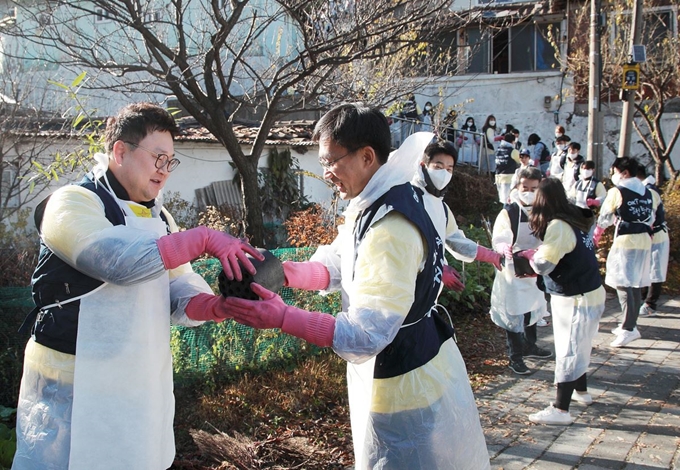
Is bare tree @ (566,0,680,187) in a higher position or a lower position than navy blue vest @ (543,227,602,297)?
higher

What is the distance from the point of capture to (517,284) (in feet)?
22.6

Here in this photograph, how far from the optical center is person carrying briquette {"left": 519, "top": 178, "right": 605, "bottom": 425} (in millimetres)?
5156

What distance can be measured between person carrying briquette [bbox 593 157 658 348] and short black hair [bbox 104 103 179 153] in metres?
6.96

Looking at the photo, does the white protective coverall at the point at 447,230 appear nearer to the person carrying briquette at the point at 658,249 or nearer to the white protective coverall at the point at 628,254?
the white protective coverall at the point at 628,254

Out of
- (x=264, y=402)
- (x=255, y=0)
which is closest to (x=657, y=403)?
(x=264, y=402)

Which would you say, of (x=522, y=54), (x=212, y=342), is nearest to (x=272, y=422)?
(x=212, y=342)

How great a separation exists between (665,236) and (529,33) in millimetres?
14592

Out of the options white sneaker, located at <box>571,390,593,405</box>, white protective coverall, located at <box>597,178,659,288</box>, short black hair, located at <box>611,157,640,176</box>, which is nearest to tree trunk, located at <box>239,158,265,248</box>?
white sneaker, located at <box>571,390,593,405</box>

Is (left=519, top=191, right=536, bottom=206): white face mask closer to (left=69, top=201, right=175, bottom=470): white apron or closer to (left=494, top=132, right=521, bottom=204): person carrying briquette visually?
(left=69, top=201, right=175, bottom=470): white apron

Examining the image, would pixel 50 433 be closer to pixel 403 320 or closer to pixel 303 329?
pixel 303 329

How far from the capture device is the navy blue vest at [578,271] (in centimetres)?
524

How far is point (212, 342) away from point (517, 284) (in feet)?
10.5

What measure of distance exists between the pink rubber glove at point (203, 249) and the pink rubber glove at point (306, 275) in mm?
367

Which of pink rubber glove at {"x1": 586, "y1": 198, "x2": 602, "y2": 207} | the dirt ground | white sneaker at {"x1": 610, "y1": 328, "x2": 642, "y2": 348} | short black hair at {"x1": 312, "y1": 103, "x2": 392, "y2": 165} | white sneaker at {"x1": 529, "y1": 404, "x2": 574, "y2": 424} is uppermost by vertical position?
short black hair at {"x1": 312, "y1": 103, "x2": 392, "y2": 165}
